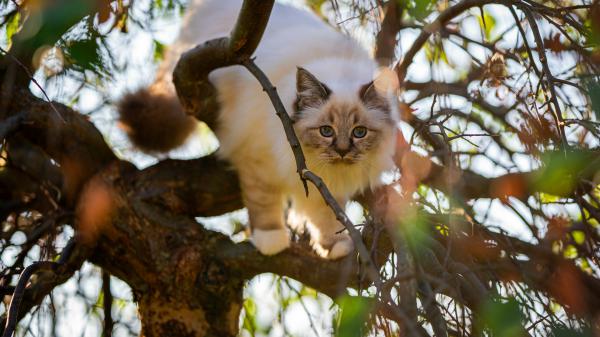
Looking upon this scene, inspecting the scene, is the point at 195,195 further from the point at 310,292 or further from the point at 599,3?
the point at 599,3

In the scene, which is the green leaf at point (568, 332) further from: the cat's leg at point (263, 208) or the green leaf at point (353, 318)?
the cat's leg at point (263, 208)

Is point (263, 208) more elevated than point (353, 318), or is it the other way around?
point (353, 318)

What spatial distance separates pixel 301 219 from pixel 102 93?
3.86 ft

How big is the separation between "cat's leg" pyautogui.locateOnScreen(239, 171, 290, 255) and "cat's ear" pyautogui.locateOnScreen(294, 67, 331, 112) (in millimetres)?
492

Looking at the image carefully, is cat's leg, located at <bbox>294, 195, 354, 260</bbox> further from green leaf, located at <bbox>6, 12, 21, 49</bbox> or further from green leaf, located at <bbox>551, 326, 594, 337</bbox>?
green leaf, located at <bbox>551, 326, 594, 337</bbox>

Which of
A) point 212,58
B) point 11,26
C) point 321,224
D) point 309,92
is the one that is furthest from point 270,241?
point 11,26

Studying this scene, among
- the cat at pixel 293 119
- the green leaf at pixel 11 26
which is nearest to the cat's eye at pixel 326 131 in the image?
the cat at pixel 293 119

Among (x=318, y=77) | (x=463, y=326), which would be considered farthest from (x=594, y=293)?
(x=318, y=77)

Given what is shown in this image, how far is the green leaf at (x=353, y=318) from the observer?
108cm

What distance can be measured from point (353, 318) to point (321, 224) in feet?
7.17

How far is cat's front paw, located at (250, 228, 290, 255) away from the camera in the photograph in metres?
2.92

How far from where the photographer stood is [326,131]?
8.97 ft

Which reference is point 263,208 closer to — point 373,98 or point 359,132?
point 359,132

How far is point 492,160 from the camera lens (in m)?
2.40
